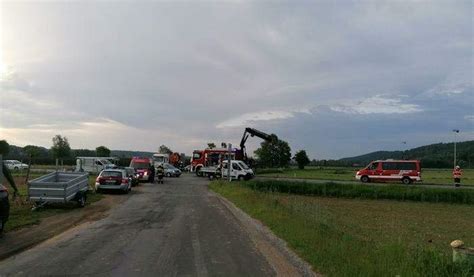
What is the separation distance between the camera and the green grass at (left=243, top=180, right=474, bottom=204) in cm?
3759

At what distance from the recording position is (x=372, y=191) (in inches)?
1598

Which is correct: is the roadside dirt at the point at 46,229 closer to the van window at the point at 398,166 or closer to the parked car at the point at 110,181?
the parked car at the point at 110,181

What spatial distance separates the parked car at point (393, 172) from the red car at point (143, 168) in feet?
73.3

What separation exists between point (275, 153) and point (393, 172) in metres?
75.4

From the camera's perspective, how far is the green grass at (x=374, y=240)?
8539 millimetres

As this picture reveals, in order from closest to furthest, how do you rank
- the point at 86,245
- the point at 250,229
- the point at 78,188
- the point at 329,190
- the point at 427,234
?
1. the point at 86,245
2. the point at 250,229
3. the point at 427,234
4. the point at 78,188
5. the point at 329,190

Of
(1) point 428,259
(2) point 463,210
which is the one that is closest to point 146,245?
(1) point 428,259

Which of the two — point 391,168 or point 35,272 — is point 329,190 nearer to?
point 391,168

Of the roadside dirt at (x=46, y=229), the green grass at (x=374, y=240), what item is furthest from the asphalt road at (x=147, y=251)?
the green grass at (x=374, y=240)

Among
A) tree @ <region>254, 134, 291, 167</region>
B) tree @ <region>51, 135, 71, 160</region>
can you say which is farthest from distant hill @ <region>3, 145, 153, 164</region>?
tree @ <region>254, 134, 291, 167</region>

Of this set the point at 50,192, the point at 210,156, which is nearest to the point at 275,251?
the point at 50,192

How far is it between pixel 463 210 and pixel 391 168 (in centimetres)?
2127

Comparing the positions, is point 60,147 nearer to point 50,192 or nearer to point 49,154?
point 49,154

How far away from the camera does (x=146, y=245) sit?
12.3 meters
